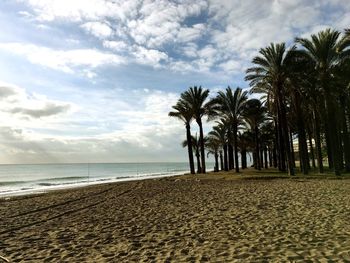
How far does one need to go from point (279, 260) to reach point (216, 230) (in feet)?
10.3

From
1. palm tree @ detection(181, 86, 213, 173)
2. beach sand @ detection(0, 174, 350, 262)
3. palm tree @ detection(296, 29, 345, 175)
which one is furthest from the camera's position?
palm tree @ detection(181, 86, 213, 173)

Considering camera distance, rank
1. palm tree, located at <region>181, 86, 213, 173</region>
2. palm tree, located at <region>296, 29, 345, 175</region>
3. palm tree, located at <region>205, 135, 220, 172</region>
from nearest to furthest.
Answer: palm tree, located at <region>296, 29, 345, 175</region> → palm tree, located at <region>181, 86, 213, 173</region> → palm tree, located at <region>205, 135, 220, 172</region>

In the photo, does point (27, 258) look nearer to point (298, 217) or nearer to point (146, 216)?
point (146, 216)

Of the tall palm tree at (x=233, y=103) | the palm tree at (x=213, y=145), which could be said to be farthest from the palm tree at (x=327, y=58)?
the palm tree at (x=213, y=145)

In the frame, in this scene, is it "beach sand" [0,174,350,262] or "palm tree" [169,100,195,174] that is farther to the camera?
"palm tree" [169,100,195,174]

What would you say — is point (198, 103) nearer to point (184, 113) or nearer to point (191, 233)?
point (184, 113)

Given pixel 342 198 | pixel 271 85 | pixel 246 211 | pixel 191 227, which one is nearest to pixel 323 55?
pixel 271 85

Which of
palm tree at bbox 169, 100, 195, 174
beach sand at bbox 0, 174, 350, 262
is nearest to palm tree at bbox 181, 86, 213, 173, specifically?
palm tree at bbox 169, 100, 195, 174

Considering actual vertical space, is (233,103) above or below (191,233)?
above

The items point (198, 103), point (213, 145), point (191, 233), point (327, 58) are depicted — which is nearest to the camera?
point (191, 233)

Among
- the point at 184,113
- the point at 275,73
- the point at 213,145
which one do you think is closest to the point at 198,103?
the point at 184,113

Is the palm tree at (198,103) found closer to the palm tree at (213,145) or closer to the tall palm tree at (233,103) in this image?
the tall palm tree at (233,103)

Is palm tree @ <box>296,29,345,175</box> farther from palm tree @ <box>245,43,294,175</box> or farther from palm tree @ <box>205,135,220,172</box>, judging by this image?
palm tree @ <box>205,135,220,172</box>

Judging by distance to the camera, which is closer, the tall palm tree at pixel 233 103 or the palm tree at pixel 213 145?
the tall palm tree at pixel 233 103
